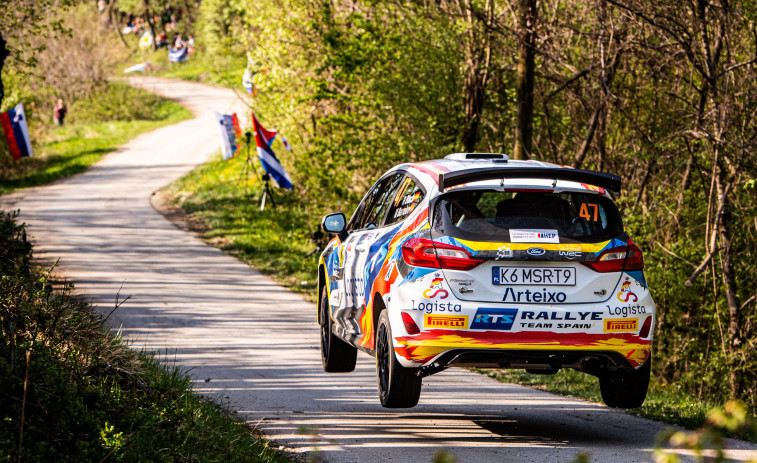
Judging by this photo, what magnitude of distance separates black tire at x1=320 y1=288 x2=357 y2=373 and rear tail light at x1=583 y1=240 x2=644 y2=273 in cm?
339

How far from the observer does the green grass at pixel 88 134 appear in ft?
105

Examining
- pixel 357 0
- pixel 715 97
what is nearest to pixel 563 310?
pixel 715 97

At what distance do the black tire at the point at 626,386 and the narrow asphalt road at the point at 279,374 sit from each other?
0.25 m

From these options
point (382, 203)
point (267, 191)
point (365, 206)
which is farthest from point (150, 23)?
point (382, 203)

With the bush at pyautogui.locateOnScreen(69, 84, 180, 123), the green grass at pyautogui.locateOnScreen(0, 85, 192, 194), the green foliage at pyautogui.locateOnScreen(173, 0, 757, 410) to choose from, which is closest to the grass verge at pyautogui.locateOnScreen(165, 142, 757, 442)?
the green foliage at pyautogui.locateOnScreen(173, 0, 757, 410)

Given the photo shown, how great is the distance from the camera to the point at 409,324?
22.0 feet

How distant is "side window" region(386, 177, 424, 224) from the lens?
7295mm

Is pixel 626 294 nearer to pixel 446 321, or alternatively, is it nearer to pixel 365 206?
pixel 446 321

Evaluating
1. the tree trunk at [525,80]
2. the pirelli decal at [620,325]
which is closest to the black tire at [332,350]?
the pirelli decal at [620,325]

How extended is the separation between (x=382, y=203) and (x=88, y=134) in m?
37.0

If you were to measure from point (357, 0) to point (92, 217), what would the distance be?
817 cm

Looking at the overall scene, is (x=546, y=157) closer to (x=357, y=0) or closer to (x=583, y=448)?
(x=357, y=0)

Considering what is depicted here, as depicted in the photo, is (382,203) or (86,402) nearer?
(86,402)

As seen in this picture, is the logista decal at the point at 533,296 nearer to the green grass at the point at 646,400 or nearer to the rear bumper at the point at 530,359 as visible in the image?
the rear bumper at the point at 530,359
